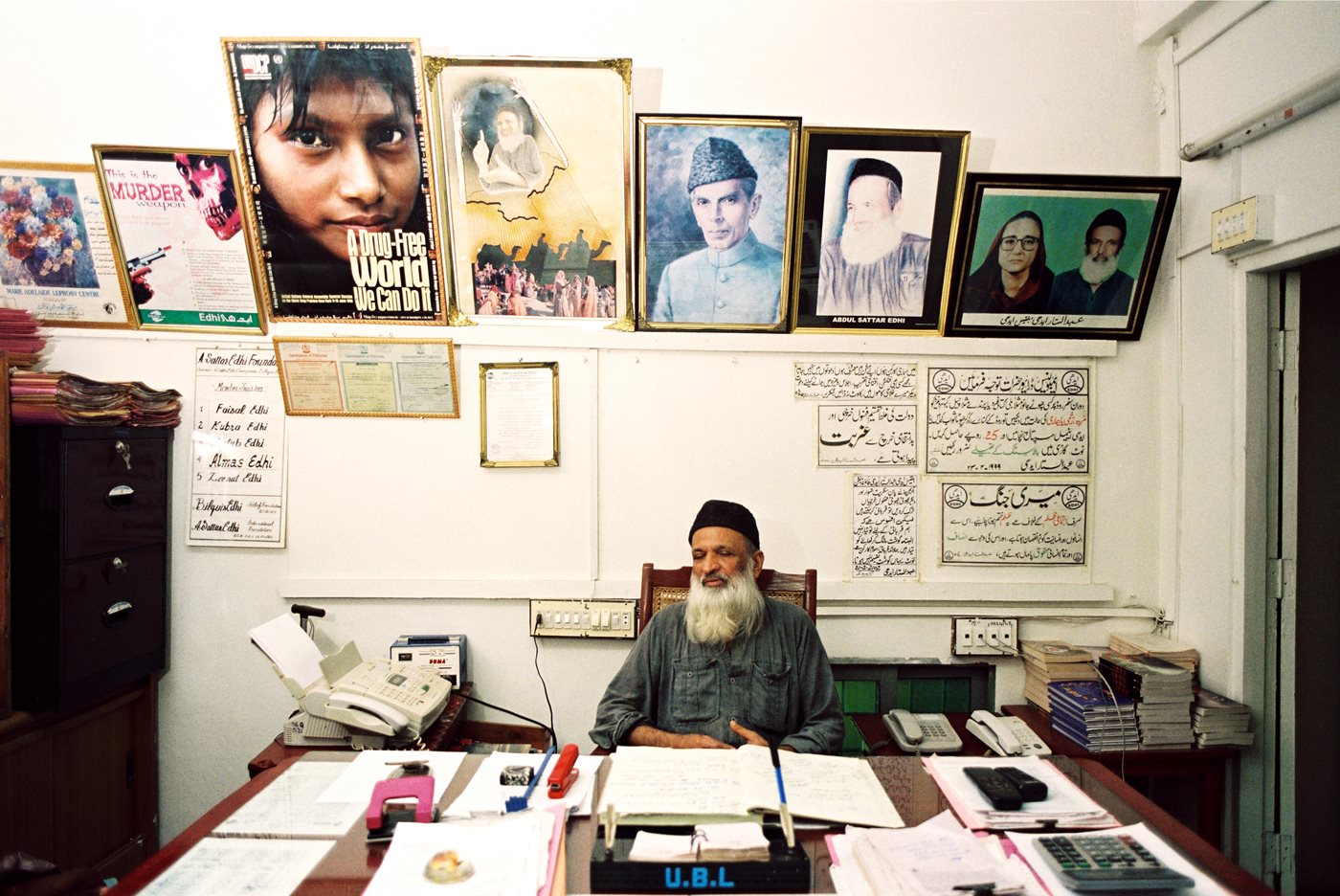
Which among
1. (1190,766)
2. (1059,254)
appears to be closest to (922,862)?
(1190,766)

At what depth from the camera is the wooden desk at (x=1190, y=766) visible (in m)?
2.37

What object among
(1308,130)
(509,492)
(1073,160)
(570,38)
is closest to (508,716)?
(509,492)

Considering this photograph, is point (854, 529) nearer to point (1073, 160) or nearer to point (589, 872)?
point (1073, 160)

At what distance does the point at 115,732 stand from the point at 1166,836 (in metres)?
3.05

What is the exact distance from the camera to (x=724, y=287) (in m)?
2.70

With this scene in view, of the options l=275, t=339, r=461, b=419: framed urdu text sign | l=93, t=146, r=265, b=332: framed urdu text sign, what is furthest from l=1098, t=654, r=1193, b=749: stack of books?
l=93, t=146, r=265, b=332: framed urdu text sign

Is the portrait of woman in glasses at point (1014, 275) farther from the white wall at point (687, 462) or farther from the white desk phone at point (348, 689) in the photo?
the white desk phone at point (348, 689)

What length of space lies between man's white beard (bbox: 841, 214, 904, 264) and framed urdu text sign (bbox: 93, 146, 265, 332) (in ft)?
7.13

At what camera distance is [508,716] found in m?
2.78

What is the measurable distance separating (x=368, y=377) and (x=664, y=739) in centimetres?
168

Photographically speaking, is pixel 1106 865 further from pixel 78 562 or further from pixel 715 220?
pixel 78 562

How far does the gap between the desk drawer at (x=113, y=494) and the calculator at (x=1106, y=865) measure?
8.85ft

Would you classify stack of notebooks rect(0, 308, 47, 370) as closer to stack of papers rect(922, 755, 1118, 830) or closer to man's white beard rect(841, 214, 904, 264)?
man's white beard rect(841, 214, 904, 264)

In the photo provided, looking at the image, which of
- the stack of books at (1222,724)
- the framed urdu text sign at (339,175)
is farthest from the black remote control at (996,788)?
the framed urdu text sign at (339,175)
